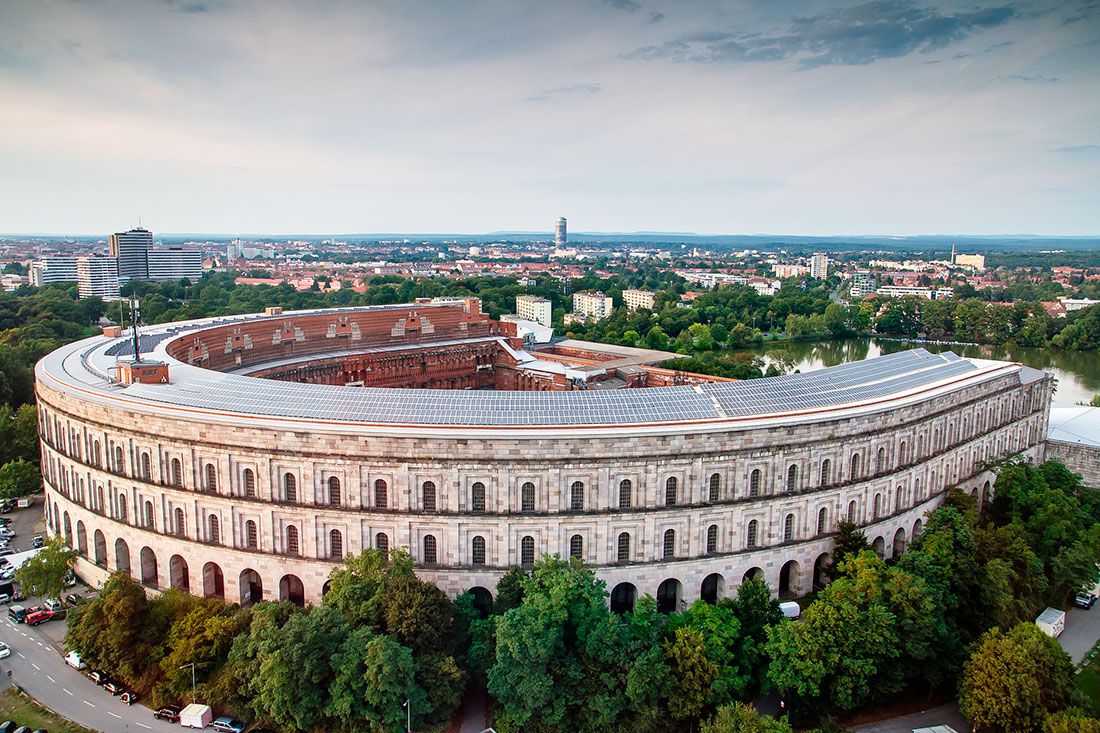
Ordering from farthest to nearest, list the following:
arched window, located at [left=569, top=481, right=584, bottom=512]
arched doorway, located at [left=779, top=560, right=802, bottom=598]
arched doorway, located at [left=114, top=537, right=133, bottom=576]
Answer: arched doorway, located at [left=114, top=537, right=133, bottom=576] < arched doorway, located at [left=779, top=560, right=802, bottom=598] < arched window, located at [left=569, top=481, right=584, bottom=512]

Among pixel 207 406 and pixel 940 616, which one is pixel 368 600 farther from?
pixel 940 616

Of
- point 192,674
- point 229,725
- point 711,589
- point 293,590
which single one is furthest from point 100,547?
point 711,589

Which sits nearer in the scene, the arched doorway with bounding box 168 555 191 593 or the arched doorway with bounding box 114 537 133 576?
the arched doorway with bounding box 168 555 191 593

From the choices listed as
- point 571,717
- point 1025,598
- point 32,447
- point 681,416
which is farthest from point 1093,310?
point 32,447

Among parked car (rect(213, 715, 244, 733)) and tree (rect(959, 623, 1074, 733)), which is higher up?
tree (rect(959, 623, 1074, 733))

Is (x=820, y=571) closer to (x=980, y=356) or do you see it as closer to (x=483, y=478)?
(x=483, y=478)

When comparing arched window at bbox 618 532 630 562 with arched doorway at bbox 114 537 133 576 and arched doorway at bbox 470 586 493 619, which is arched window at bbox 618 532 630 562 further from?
arched doorway at bbox 114 537 133 576

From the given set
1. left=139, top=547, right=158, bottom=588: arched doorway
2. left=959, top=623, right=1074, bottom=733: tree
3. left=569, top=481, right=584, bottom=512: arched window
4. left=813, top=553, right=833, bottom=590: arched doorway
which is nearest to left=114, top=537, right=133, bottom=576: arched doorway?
left=139, top=547, right=158, bottom=588: arched doorway
